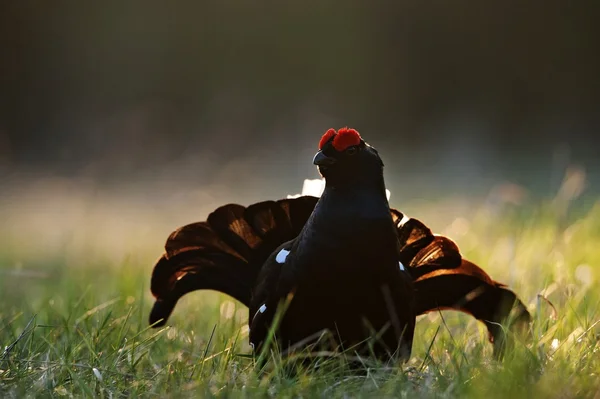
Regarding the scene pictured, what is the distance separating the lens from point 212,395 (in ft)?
7.66

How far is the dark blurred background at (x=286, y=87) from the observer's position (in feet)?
34.4

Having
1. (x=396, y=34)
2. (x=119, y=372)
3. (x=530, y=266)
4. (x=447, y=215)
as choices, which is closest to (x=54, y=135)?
(x=396, y=34)

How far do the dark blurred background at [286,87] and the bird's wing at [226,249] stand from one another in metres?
5.38

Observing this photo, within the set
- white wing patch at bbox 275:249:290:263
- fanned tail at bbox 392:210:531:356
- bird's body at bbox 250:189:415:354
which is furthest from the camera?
fanned tail at bbox 392:210:531:356

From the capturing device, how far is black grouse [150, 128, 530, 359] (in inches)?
106

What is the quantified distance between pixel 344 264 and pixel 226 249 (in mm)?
778

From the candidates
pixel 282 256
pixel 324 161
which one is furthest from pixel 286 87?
pixel 324 161

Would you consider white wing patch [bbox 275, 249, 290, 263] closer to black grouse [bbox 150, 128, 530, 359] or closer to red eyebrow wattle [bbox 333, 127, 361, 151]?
black grouse [bbox 150, 128, 530, 359]

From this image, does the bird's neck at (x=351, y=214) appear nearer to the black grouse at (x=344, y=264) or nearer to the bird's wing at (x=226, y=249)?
the black grouse at (x=344, y=264)

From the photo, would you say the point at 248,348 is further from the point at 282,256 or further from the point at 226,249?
the point at 282,256

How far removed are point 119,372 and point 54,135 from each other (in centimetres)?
1164

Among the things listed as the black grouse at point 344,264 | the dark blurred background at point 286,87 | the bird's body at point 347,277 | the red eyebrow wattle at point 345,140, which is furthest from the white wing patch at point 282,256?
the dark blurred background at point 286,87

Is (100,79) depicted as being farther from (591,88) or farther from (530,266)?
(530,266)

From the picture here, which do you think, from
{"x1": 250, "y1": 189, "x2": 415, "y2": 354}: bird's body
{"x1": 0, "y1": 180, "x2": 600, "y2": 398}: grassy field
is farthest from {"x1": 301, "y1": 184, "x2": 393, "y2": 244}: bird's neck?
{"x1": 0, "y1": 180, "x2": 600, "y2": 398}: grassy field
